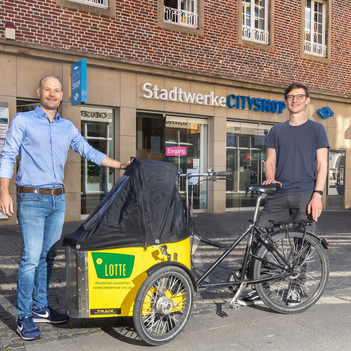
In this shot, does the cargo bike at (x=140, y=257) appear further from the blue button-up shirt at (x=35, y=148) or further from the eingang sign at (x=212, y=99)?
the eingang sign at (x=212, y=99)

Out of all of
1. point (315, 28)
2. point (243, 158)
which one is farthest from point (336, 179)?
point (315, 28)

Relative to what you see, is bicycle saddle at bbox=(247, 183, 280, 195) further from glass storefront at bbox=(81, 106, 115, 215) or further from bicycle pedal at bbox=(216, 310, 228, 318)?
glass storefront at bbox=(81, 106, 115, 215)

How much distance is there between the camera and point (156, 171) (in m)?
3.32

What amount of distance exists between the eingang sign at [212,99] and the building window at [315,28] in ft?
8.71

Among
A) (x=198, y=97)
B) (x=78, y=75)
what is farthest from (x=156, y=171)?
(x=198, y=97)

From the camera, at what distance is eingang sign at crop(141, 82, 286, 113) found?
11118 millimetres

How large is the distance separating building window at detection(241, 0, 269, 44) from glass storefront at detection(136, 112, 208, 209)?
3.29 m

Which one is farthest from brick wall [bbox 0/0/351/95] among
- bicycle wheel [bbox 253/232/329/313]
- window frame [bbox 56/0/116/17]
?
bicycle wheel [bbox 253/232/329/313]

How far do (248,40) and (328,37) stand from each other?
370cm

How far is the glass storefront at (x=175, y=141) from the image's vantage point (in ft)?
37.3

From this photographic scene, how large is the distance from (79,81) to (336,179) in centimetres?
1030

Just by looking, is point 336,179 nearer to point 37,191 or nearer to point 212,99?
point 212,99

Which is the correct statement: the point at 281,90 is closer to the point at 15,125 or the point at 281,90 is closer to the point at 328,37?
the point at 328,37

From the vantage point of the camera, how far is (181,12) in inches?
464
